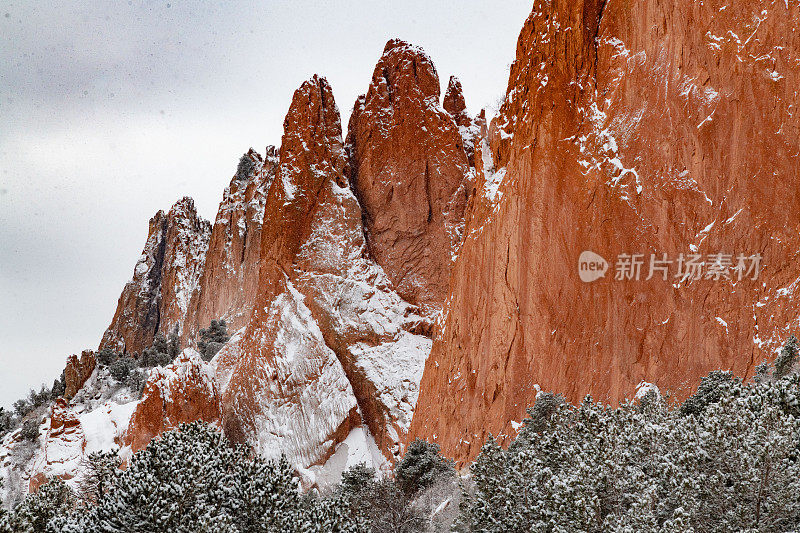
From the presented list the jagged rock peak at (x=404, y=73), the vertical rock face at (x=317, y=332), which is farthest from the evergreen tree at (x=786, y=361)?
the jagged rock peak at (x=404, y=73)

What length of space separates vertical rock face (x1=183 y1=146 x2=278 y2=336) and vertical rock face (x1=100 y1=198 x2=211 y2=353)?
534 centimetres

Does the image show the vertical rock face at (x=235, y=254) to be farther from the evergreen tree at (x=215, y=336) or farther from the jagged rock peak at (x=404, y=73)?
the jagged rock peak at (x=404, y=73)

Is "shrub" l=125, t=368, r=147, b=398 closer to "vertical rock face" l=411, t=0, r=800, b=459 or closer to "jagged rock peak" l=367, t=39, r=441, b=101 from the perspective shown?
"jagged rock peak" l=367, t=39, r=441, b=101

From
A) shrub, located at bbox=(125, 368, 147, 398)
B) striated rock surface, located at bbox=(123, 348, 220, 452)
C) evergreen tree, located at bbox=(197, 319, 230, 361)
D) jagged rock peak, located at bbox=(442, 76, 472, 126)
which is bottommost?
shrub, located at bbox=(125, 368, 147, 398)

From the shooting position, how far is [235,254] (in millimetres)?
68000

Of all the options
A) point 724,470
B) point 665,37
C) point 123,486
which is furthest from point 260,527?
point 665,37

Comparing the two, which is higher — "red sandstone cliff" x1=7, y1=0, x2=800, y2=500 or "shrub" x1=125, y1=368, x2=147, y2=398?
"red sandstone cliff" x1=7, y1=0, x2=800, y2=500

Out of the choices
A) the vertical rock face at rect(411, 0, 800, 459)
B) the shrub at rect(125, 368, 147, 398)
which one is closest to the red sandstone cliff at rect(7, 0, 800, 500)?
the vertical rock face at rect(411, 0, 800, 459)

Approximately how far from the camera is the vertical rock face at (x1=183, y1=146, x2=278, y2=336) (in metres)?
63.5

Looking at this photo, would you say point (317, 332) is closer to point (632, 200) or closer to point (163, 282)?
point (632, 200)

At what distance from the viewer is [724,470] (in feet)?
37.7

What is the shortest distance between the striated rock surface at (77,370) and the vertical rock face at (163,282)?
73.7 ft

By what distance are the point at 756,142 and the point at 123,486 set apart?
833 inches

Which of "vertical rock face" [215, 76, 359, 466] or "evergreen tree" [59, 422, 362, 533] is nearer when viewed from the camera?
"evergreen tree" [59, 422, 362, 533]
